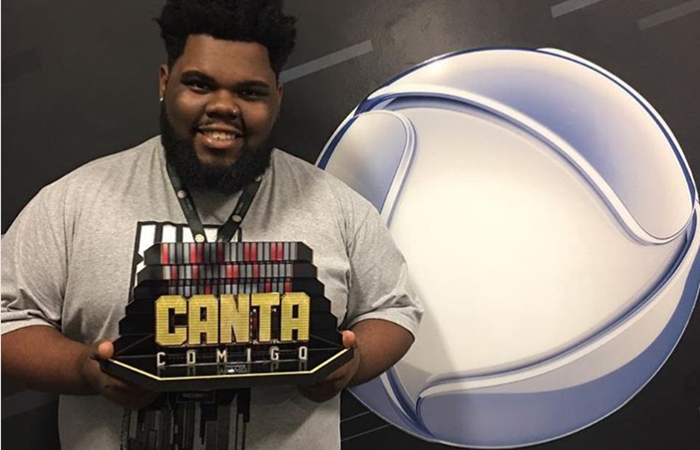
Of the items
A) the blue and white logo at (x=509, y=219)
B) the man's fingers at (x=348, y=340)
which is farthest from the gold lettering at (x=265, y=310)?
the blue and white logo at (x=509, y=219)

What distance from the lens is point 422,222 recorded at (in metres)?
1.36

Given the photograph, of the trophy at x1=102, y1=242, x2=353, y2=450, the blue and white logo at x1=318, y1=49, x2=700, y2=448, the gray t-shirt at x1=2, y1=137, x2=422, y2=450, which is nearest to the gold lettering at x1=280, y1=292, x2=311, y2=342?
the trophy at x1=102, y1=242, x2=353, y2=450

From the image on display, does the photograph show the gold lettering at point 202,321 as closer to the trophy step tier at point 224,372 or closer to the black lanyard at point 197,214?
the trophy step tier at point 224,372

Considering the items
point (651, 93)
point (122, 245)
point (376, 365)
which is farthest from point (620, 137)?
point (122, 245)

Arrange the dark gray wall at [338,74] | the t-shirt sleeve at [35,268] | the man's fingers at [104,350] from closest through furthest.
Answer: the man's fingers at [104,350] → the t-shirt sleeve at [35,268] → the dark gray wall at [338,74]

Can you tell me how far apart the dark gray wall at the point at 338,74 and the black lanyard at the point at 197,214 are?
0.28m

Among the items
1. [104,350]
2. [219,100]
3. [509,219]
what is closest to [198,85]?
[219,100]

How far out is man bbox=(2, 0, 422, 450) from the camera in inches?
39.1

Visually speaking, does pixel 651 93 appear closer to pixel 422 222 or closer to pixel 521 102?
pixel 521 102

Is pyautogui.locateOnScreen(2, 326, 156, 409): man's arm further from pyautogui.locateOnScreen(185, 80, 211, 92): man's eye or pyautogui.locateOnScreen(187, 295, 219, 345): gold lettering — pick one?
pyautogui.locateOnScreen(185, 80, 211, 92): man's eye

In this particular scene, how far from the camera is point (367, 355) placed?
3.49 ft

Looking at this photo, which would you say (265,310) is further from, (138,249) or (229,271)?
(138,249)

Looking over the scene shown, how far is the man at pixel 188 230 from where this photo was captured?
993 mm

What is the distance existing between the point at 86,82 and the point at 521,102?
846 mm
